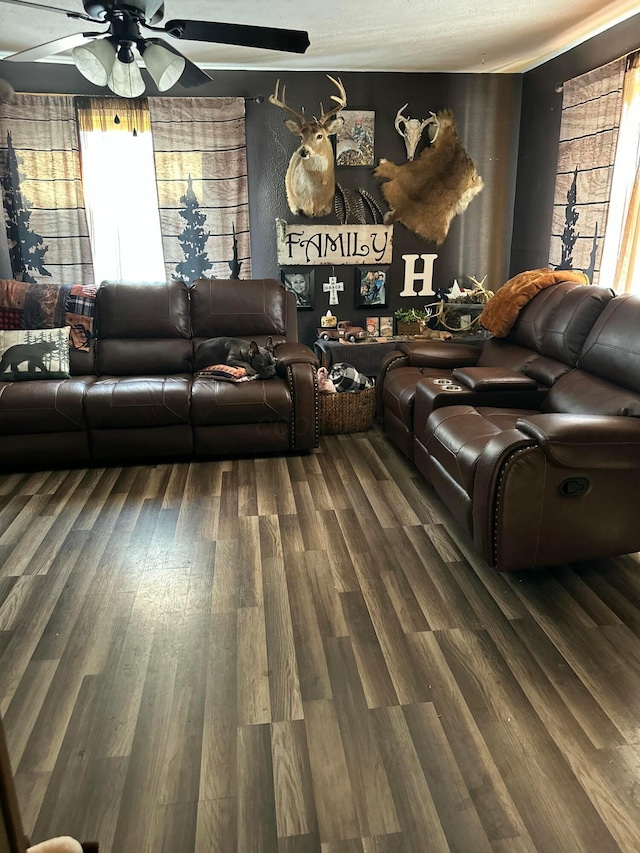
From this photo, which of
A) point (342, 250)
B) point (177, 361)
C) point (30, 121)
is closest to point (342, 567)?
point (177, 361)

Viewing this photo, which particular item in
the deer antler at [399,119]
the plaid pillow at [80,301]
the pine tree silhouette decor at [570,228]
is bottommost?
the plaid pillow at [80,301]

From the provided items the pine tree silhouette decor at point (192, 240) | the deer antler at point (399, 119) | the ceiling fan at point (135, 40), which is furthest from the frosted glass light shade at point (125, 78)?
the deer antler at point (399, 119)

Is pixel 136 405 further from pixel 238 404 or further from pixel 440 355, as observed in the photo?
pixel 440 355

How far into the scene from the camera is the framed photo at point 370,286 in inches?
197

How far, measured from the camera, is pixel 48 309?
13.1 feet

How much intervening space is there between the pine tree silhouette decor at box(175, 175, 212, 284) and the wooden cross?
0.95 meters

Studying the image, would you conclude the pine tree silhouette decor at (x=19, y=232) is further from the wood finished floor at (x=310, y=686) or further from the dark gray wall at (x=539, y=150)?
the dark gray wall at (x=539, y=150)

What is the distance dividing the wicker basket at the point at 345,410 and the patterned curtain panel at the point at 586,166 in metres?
1.65

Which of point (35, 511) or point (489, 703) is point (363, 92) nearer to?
point (35, 511)

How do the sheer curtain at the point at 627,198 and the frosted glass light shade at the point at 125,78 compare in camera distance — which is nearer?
the frosted glass light shade at the point at 125,78

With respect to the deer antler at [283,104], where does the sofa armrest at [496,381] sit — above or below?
below

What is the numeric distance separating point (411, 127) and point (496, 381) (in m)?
2.63

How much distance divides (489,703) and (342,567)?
88 cm

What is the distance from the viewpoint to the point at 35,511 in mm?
3098
